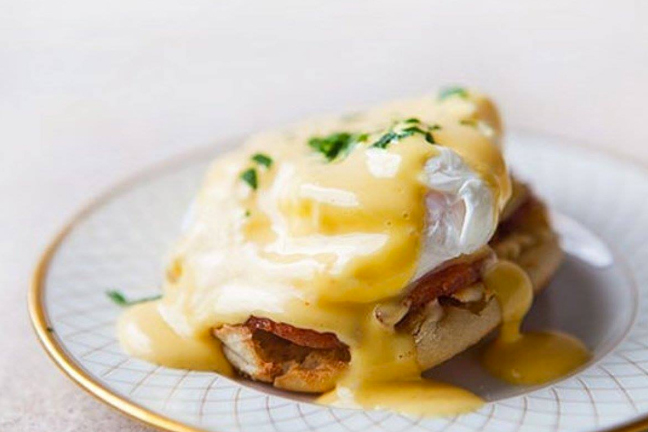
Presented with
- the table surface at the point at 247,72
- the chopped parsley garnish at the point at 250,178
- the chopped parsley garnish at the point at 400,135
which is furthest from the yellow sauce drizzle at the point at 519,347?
the table surface at the point at 247,72

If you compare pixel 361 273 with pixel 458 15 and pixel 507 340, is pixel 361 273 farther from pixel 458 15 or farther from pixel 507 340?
pixel 458 15

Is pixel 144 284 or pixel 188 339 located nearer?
pixel 188 339

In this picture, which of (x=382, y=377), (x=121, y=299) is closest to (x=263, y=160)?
(x=121, y=299)

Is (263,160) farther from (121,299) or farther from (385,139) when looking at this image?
(121,299)

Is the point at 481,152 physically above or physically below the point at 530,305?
above

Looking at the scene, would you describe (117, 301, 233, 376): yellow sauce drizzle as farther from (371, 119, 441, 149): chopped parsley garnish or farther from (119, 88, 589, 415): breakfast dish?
(371, 119, 441, 149): chopped parsley garnish

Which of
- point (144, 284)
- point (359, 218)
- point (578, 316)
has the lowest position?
point (578, 316)

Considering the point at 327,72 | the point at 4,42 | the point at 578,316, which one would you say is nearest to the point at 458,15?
the point at 327,72

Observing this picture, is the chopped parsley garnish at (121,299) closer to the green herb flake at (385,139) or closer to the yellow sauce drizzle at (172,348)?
the yellow sauce drizzle at (172,348)
